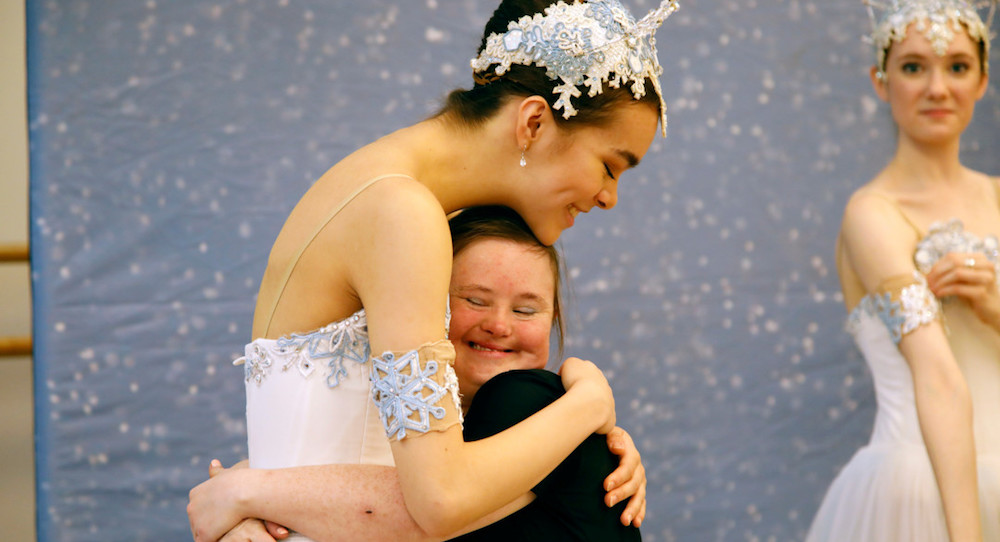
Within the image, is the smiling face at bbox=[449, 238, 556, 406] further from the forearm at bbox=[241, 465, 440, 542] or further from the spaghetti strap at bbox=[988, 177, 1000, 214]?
the spaghetti strap at bbox=[988, 177, 1000, 214]

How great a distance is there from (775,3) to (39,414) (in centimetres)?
281

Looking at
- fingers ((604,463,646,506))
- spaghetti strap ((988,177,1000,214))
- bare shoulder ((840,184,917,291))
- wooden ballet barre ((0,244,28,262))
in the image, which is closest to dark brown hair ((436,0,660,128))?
Result: fingers ((604,463,646,506))

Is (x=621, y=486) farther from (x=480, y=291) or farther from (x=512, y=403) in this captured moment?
(x=480, y=291)

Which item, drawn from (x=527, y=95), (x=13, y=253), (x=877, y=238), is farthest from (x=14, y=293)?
(x=877, y=238)

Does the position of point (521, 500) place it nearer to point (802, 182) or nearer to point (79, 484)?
point (79, 484)

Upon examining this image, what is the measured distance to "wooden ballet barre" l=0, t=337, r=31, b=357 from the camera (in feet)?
8.25

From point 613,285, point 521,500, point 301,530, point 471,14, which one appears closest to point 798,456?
point 613,285

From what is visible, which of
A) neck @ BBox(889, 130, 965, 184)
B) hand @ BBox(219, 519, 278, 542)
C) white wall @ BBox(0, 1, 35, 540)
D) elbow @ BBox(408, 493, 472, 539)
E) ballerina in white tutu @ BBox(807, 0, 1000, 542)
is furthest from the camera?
white wall @ BBox(0, 1, 35, 540)

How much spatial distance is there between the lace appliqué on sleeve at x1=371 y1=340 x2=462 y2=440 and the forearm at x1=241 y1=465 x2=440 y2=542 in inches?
5.0

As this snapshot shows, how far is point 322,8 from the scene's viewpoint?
2.77 m

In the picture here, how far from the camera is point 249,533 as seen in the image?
1271 millimetres

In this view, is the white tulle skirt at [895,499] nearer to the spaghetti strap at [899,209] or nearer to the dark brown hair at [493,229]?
the spaghetti strap at [899,209]

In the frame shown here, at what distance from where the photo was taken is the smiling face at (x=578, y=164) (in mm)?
1446

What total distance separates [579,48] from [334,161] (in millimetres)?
1479
